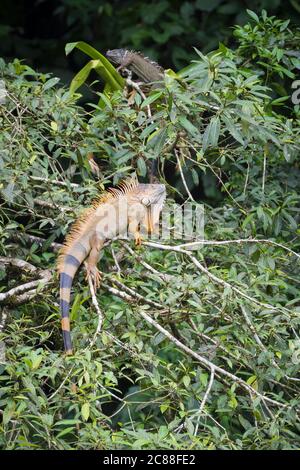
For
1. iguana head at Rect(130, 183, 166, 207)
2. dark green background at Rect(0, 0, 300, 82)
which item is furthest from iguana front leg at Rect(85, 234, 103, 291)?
dark green background at Rect(0, 0, 300, 82)

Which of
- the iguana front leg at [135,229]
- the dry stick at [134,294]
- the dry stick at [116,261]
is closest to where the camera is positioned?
the dry stick at [134,294]

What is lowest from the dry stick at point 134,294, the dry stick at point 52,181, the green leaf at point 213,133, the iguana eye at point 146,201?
the dry stick at point 134,294

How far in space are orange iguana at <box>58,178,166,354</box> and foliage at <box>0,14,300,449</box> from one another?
6cm

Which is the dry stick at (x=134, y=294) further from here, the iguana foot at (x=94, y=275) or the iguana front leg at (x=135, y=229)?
the iguana front leg at (x=135, y=229)

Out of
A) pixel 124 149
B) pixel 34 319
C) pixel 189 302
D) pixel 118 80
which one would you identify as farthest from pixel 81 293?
pixel 118 80

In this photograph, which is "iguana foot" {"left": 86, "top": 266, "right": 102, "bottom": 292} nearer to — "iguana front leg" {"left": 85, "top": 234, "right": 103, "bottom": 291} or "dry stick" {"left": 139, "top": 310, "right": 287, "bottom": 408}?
"iguana front leg" {"left": 85, "top": 234, "right": 103, "bottom": 291}

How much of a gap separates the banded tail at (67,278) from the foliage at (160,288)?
52 millimetres

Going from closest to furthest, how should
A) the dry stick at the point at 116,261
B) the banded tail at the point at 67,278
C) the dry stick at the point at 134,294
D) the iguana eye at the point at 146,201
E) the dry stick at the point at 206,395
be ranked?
the dry stick at the point at 206,395
the banded tail at the point at 67,278
the dry stick at the point at 134,294
the dry stick at the point at 116,261
the iguana eye at the point at 146,201

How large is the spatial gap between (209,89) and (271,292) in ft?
3.18

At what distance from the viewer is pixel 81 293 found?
3.79 meters

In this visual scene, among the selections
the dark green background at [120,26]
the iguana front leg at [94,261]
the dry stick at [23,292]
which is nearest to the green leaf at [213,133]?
the iguana front leg at [94,261]

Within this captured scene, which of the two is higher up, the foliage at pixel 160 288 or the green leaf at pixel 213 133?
the green leaf at pixel 213 133

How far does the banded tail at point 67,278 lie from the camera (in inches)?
136

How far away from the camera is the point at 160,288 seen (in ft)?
12.7
